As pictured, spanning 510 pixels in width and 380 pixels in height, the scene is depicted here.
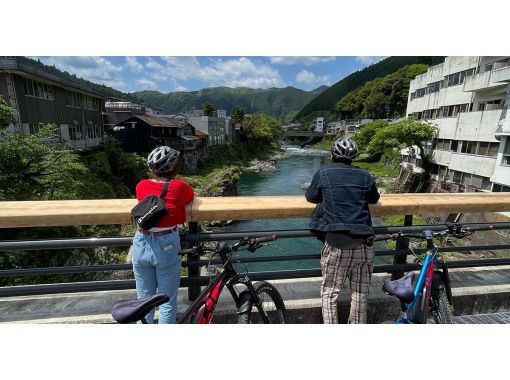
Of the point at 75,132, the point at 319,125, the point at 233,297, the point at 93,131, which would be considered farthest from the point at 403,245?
the point at 319,125

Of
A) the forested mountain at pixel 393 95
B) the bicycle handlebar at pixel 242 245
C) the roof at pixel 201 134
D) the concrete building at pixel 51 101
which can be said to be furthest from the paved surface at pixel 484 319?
the forested mountain at pixel 393 95

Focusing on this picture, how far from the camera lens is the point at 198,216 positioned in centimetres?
251

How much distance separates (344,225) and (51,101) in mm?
26699

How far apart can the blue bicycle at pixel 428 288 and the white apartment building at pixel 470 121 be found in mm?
21619

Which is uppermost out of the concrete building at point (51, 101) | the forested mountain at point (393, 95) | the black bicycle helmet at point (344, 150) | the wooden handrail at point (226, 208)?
the forested mountain at point (393, 95)

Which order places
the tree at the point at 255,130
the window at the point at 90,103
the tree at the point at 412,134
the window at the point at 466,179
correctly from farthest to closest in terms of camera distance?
the tree at the point at 255,130 → the tree at the point at 412,134 → the window at the point at 90,103 → the window at the point at 466,179

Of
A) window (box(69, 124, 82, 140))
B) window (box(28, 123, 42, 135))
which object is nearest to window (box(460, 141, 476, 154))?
window (box(28, 123, 42, 135))

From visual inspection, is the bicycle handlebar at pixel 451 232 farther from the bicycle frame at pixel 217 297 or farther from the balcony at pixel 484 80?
the balcony at pixel 484 80

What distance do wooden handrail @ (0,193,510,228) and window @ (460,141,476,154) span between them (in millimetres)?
25059

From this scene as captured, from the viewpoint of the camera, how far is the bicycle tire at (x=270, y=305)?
8.84 ft

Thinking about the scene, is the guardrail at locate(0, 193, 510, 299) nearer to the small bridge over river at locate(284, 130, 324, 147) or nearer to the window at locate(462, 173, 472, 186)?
the window at locate(462, 173, 472, 186)

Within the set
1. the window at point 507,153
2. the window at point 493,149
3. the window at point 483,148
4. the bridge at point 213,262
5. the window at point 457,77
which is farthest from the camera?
the window at point 457,77

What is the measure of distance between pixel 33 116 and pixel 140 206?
922 inches

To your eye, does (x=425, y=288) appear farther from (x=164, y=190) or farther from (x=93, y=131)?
(x=93, y=131)
